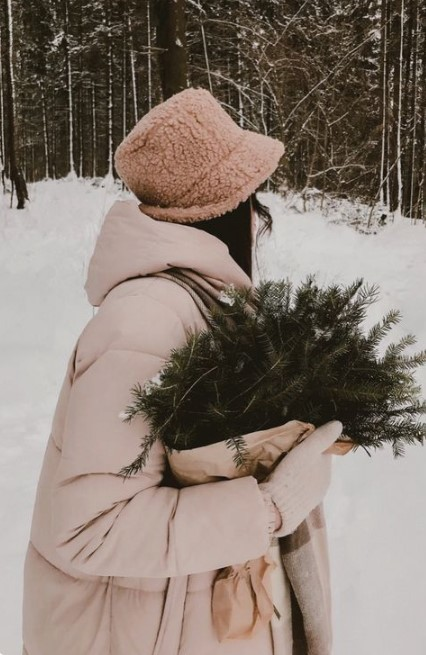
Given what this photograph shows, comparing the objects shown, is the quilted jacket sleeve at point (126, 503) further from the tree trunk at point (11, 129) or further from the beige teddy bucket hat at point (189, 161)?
the tree trunk at point (11, 129)

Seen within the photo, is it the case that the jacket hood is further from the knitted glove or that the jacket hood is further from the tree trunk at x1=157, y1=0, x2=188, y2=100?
the tree trunk at x1=157, y1=0, x2=188, y2=100

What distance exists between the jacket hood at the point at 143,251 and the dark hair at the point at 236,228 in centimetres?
9

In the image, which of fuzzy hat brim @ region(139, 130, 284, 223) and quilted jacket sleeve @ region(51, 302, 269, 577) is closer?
quilted jacket sleeve @ region(51, 302, 269, 577)

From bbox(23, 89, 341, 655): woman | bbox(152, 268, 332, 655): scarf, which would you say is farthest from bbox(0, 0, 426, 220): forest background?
bbox(152, 268, 332, 655): scarf

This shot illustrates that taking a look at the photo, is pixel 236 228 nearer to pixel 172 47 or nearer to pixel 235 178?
pixel 235 178

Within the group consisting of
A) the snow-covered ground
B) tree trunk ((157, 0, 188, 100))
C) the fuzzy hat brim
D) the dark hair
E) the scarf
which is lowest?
the snow-covered ground

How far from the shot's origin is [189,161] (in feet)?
3.96

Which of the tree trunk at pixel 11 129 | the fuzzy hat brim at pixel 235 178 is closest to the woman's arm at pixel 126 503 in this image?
the fuzzy hat brim at pixel 235 178

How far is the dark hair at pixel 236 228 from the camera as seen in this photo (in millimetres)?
1320

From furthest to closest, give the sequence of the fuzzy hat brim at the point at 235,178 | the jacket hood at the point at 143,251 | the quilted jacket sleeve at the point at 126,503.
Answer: the fuzzy hat brim at the point at 235,178 → the jacket hood at the point at 143,251 → the quilted jacket sleeve at the point at 126,503

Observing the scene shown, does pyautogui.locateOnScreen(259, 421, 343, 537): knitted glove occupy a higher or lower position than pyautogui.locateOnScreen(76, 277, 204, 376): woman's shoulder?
lower

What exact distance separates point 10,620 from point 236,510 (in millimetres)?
2093

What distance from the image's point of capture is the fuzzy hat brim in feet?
4.08

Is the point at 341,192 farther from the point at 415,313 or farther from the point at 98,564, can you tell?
the point at 98,564
